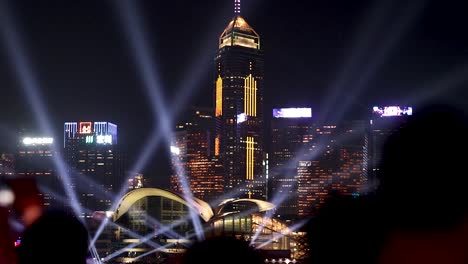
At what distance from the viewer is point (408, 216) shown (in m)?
2.20

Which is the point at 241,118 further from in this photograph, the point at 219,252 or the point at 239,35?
the point at 219,252

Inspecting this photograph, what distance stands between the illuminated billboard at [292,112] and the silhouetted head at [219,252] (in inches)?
4746

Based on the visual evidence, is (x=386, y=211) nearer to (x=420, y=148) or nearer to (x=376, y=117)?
(x=420, y=148)

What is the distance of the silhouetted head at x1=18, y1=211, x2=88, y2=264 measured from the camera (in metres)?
2.45

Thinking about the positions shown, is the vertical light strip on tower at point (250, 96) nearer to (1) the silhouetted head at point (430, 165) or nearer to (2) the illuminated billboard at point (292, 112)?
(2) the illuminated billboard at point (292, 112)

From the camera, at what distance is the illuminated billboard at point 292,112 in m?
123

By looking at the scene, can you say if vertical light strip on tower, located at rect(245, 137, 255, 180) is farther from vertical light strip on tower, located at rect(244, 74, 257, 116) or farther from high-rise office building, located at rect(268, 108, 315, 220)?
vertical light strip on tower, located at rect(244, 74, 257, 116)

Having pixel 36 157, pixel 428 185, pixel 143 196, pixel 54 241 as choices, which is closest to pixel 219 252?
pixel 54 241

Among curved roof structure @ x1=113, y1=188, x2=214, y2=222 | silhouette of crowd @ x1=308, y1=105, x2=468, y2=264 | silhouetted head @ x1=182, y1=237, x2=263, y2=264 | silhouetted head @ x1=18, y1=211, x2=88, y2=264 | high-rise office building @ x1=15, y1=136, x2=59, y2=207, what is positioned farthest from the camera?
high-rise office building @ x1=15, y1=136, x2=59, y2=207

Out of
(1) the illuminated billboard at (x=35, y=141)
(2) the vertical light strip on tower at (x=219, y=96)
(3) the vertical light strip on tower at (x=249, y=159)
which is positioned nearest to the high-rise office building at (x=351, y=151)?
(3) the vertical light strip on tower at (x=249, y=159)

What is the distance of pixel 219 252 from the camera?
7.73 ft

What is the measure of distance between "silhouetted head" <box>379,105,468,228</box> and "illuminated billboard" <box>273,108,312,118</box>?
12073 centimetres

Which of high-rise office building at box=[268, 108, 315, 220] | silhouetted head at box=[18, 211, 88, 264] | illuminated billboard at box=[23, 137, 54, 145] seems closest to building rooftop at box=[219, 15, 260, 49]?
high-rise office building at box=[268, 108, 315, 220]

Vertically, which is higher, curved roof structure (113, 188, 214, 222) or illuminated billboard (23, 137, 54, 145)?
illuminated billboard (23, 137, 54, 145)
